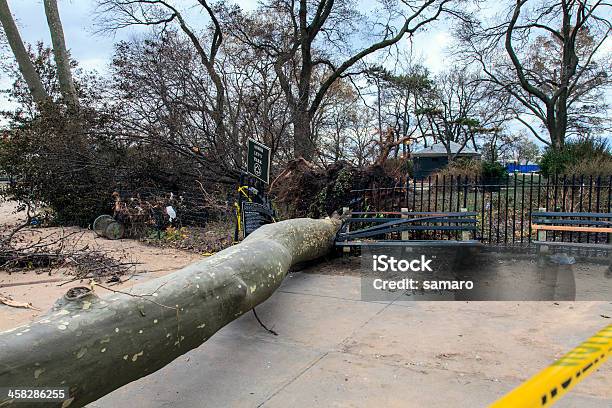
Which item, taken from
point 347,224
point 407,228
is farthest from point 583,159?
point 347,224

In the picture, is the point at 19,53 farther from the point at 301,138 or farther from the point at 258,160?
the point at 258,160

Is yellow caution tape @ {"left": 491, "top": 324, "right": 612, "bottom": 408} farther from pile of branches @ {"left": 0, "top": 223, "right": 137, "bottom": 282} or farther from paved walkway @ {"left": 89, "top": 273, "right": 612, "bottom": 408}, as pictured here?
pile of branches @ {"left": 0, "top": 223, "right": 137, "bottom": 282}

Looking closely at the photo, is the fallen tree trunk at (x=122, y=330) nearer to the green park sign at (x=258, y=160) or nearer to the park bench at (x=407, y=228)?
the park bench at (x=407, y=228)

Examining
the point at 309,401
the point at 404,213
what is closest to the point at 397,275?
the point at 404,213

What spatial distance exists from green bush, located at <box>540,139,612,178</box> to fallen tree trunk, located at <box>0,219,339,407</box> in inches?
478

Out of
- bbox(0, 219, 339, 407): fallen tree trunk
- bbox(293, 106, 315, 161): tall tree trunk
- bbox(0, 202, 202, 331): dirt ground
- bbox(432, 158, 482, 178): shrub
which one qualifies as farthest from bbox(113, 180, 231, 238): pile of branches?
bbox(0, 219, 339, 407): fallen tree trunk

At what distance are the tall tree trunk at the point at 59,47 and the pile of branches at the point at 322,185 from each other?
1142 cm

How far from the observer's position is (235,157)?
42.7 feet

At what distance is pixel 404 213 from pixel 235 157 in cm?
686

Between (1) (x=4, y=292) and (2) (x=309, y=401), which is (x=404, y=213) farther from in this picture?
(1) (x=4, y=292)

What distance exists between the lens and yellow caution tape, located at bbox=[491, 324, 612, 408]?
128cm

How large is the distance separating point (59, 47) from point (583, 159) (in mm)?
19326

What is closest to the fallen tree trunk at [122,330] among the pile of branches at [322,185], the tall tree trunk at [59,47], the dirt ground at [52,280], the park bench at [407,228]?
the dirt ground at [52,280]

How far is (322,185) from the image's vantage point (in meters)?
8.66
